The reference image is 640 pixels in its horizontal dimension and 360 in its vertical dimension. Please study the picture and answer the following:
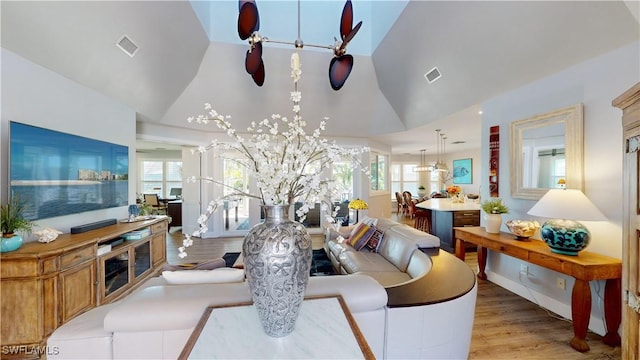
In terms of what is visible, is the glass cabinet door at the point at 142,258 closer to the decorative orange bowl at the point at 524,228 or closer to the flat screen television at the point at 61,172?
the flat screen television at the point at 61,172

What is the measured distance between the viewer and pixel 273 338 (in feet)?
3.44

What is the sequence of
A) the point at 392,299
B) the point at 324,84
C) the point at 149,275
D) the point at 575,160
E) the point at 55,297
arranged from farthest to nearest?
the point at 324,84 < the point at 149,275 < the point at 575,160 < the point at 55,297 < the point at 392,299

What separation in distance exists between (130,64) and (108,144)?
1111 millimetres

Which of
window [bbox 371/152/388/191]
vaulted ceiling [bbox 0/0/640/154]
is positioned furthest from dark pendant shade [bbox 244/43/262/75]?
window [bbox 371/152/388/191]

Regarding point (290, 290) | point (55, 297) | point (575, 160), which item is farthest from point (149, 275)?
point (575, 160)

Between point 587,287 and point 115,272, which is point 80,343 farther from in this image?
point 587,287

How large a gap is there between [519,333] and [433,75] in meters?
3.29

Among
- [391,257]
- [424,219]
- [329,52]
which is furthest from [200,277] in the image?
[424,219]

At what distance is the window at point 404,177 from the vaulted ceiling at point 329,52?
5.00m

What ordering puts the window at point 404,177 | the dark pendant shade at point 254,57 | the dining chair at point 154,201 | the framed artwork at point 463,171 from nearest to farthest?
the dark pendant shade at point 254,57
the dining chair at point 154,201
the framed artwork at point 463,171
the window at point 404,177

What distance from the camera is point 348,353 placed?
933mm

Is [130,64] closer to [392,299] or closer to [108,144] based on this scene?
[108,144]

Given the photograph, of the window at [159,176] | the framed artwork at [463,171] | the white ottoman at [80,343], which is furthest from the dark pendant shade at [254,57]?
the framed artwork at [463,171]

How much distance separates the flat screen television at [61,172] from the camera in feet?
7.56
